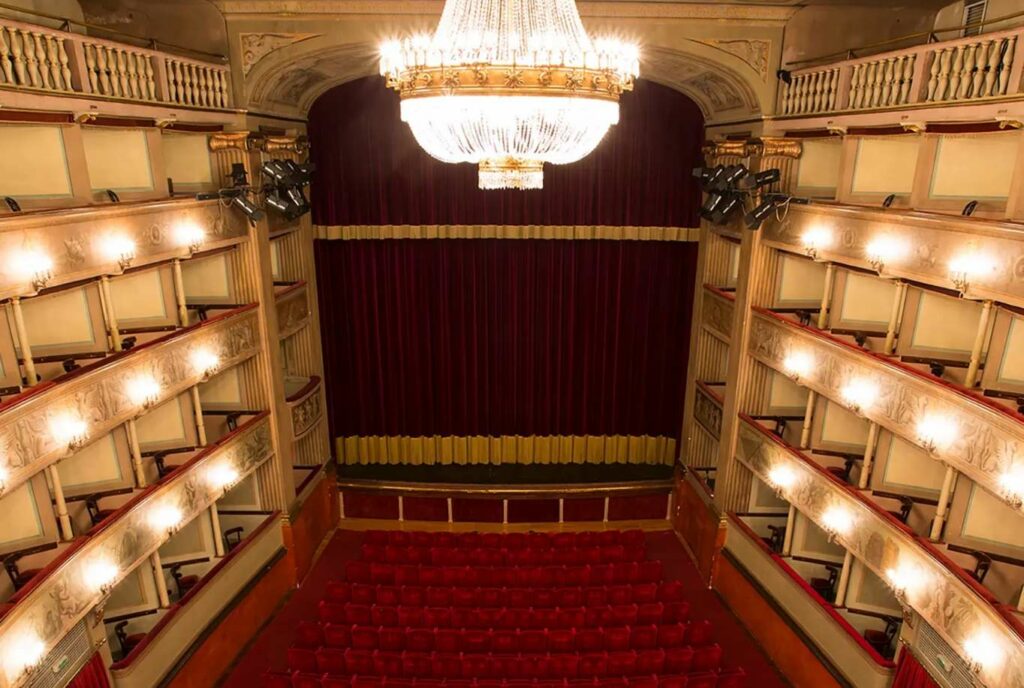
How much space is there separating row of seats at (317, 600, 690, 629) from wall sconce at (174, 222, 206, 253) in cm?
480

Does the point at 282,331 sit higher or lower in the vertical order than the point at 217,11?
lower

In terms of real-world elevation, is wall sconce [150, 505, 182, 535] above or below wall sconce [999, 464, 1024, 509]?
below

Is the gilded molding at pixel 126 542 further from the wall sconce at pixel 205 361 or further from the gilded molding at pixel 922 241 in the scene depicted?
the gilded molding at pixel 922 241

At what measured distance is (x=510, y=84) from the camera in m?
3.85

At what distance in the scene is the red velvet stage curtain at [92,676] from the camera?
6.16 metres

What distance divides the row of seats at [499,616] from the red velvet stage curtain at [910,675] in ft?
8.96

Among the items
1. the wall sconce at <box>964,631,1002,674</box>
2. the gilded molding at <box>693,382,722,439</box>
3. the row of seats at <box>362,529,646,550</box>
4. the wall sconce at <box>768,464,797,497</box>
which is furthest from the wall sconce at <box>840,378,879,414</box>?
the row of seats at <box>362,529,646,550</box>

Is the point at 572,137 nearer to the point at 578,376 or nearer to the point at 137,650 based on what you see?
the point at 137,650

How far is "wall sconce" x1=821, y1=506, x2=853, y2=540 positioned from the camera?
291 inches

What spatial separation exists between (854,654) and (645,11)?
314 inches

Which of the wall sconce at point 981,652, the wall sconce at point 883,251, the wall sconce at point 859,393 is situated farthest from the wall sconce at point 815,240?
the wall sconce at point 981,652

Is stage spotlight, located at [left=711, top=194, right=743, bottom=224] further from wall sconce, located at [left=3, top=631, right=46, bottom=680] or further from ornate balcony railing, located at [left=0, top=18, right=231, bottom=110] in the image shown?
wall sconce, located at [left=3, top=631, right=46, bottom=680]

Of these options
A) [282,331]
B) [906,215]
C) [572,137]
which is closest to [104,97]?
[282,331]

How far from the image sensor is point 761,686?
8.36 metres
